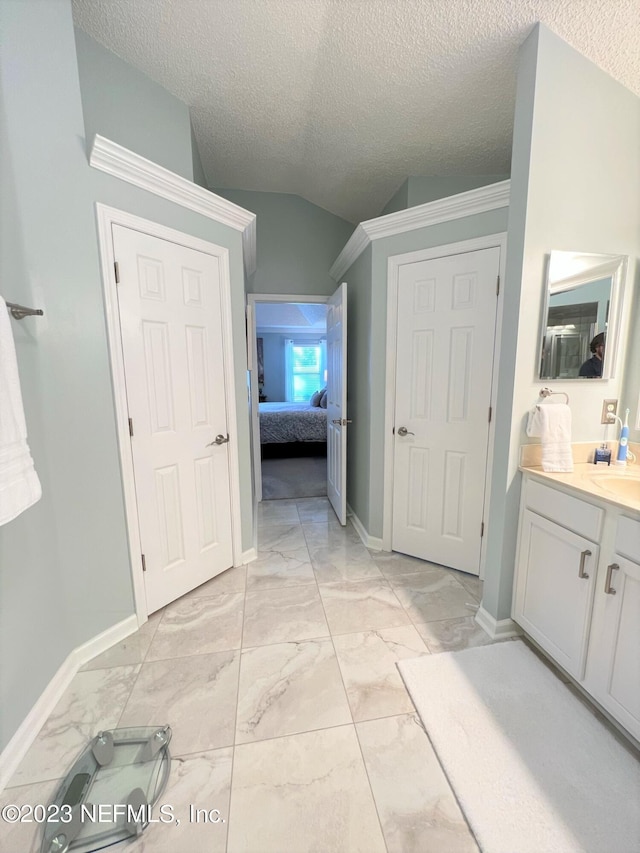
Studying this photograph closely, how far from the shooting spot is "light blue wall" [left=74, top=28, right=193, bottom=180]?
167cm

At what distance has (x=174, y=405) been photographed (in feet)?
6.25

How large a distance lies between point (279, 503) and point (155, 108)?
3086 mm

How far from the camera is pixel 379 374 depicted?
2387 mm

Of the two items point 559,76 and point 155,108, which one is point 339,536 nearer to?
point 559,76

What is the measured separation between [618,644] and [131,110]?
10.6 feet

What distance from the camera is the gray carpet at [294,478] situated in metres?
3.82

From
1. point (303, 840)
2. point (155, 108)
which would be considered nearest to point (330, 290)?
point (155, 108)

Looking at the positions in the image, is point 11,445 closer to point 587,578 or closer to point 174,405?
point 174,405

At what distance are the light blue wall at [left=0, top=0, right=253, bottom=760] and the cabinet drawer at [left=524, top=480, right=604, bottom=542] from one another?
6.45ft

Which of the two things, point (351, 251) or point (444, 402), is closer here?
point (444, 402)

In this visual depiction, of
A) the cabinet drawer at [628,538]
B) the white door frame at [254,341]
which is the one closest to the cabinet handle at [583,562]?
the cabinet drawer at [628,538]

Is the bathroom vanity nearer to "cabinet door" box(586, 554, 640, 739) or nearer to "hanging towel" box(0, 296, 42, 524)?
"cabinet door" box(586, 554, 640, 739)

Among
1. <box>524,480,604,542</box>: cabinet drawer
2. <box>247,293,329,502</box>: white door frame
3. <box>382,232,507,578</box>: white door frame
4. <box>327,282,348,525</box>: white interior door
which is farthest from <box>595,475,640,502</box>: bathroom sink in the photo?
<box>247,293,329,502</box>: white door frame

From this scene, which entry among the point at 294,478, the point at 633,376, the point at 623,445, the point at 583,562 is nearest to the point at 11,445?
the point at 583,562
